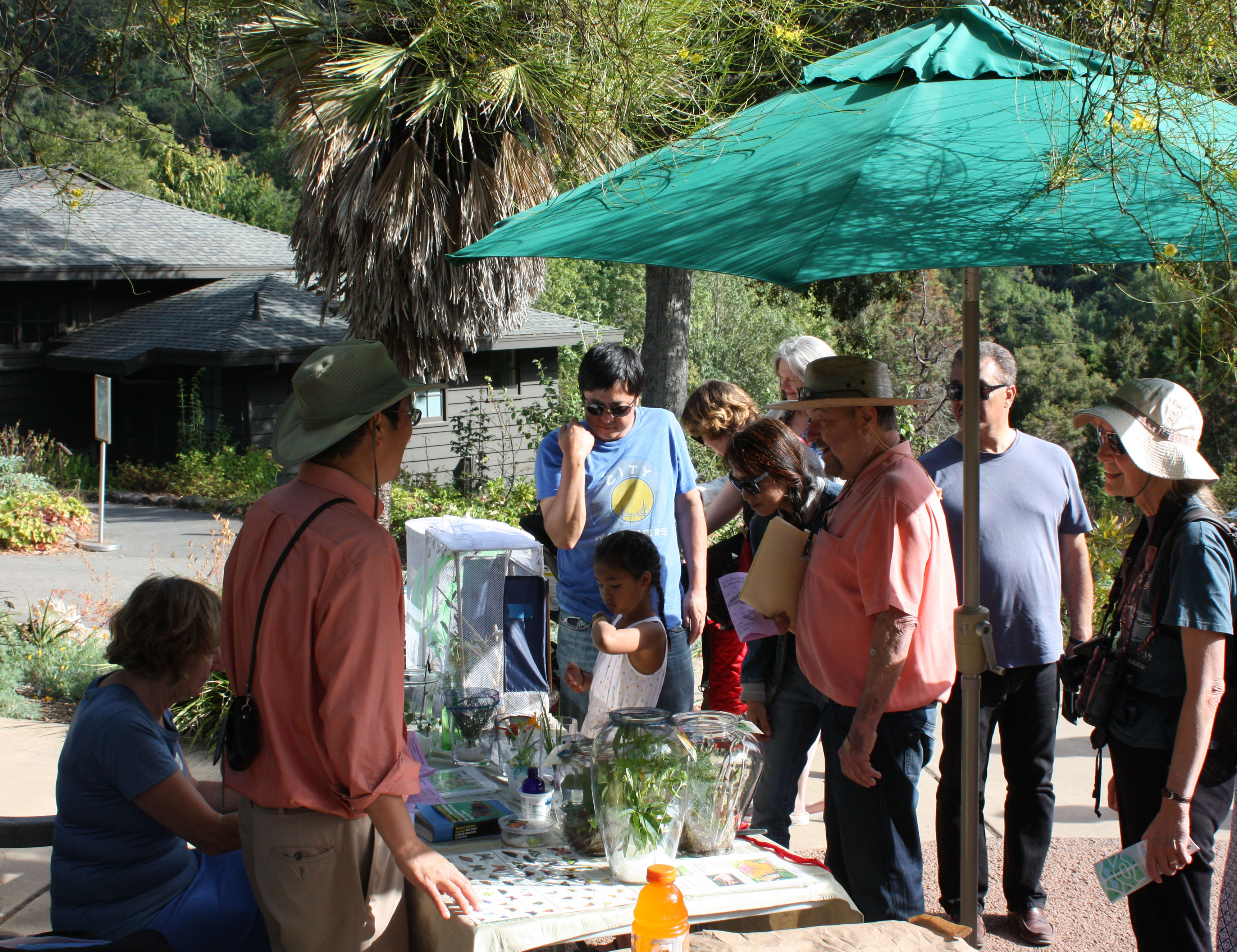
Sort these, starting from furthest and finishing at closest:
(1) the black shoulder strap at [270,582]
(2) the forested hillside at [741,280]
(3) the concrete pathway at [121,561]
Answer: (3) the concrete pathway at [121,561]
(2) the forested hillside at [741,280]
(1) the black shoulder strap at [270,582]

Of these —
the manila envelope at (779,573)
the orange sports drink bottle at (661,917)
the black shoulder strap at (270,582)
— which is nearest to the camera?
the orange sports drink bottle at (661,917)

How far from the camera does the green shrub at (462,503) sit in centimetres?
1209

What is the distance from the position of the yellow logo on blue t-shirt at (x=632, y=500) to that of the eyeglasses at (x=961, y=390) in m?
1.09

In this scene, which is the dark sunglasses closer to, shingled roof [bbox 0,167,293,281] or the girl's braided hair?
the girl's braided hair

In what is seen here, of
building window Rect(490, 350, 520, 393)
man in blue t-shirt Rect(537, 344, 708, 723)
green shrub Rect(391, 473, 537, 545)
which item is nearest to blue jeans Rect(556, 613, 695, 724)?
man in blue t-shirt Rect(537, 344, 708, 723)

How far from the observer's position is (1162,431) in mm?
2504

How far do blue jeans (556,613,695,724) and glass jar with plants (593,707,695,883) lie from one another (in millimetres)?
1209

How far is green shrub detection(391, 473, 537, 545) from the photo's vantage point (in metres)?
12.1

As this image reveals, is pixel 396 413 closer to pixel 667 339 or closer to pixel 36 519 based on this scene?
pixel 667 339

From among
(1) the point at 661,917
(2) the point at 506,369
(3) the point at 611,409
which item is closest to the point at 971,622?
(1) the point at 661,917

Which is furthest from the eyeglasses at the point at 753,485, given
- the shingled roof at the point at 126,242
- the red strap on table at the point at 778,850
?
the shingled roof at the point at 126,242

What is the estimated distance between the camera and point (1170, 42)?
8.20 ft

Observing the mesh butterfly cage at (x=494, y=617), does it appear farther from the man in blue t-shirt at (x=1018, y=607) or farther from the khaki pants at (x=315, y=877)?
the man in blue t-shirt at (x=1018, y=607)

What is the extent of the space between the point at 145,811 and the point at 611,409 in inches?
74.7
